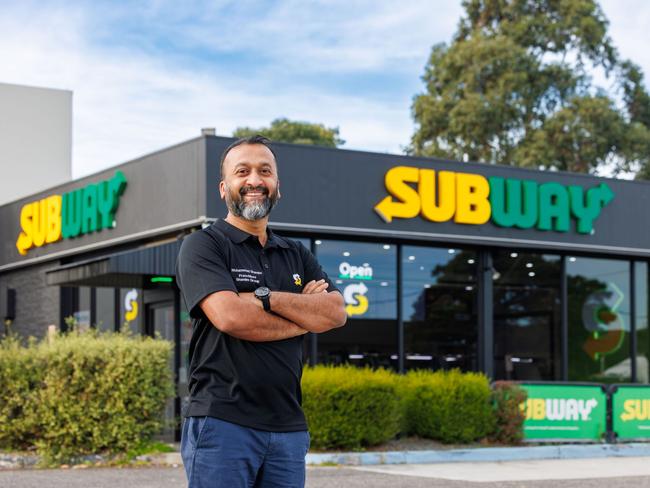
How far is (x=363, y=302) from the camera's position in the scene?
17078mm

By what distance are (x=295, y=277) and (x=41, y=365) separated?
1025 centimetres

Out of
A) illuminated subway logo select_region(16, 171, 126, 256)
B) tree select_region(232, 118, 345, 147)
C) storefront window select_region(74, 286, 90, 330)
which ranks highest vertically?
tree select_region(232, 118, 345, 147)

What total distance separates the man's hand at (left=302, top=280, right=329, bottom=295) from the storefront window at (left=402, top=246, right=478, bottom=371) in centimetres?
1304

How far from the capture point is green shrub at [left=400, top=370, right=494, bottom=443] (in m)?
15.0

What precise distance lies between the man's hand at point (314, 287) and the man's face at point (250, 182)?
377 millimetres

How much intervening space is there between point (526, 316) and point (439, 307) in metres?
1.79

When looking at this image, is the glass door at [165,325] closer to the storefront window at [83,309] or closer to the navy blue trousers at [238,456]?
the storefront window at [83,309]

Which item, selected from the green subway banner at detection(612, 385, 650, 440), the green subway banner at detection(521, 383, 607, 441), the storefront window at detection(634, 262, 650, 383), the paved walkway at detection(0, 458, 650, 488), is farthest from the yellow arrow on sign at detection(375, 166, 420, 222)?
the storefront window at detection(634, 262, 650, 383)

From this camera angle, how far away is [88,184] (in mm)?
18750

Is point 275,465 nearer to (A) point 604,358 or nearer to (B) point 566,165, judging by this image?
(A) point 604,358

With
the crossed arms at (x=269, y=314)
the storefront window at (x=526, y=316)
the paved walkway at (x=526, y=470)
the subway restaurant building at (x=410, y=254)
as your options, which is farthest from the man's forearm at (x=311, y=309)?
the storefront window at (x=526, y=316)

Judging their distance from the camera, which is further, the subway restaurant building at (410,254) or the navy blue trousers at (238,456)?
the subway restaurant building at (410,254)

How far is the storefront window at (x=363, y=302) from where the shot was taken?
55.5 feet

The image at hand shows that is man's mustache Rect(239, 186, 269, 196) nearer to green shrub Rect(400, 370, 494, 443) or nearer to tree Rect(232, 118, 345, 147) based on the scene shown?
green shrub Rect(400, 370, 494, 443)
